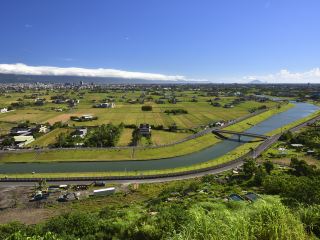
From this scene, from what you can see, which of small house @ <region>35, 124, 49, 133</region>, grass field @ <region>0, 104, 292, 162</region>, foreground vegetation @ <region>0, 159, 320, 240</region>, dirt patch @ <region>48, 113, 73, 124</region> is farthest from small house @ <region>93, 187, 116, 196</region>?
dirt patch @ <region>48, 113, 73, 124</region>

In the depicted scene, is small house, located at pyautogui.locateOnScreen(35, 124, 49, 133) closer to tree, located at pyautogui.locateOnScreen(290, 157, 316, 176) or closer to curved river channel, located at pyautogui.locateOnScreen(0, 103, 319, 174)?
curved river channel, located at pyautogui.locateOnScreen(0, 103, 319, 174)

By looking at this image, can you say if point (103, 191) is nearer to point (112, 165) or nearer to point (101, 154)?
point (112, 165)

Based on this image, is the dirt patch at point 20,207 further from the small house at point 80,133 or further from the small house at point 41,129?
the small house at point 41,129

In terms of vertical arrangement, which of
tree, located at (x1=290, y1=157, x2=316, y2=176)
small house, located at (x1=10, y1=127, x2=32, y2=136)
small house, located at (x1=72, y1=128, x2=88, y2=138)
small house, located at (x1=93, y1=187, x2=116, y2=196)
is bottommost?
small house, located at (x1=10, y1=127, x2=32, y2=136)

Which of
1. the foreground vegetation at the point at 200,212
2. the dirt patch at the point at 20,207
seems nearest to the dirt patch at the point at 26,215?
the dirt patch at the point at 20,207

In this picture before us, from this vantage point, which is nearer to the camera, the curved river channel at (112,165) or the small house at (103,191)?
the small house at (103,191)

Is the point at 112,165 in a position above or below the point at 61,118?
above

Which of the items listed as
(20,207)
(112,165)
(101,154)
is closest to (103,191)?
(20,207)

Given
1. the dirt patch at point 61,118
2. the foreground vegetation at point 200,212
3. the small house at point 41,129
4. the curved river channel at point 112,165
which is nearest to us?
the foreground vegetation at point 200,212

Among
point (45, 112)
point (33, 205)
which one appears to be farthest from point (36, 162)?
point (45, 112)

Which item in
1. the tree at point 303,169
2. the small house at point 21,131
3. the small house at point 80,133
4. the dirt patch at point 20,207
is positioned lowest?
the dirt patch at point 20,207

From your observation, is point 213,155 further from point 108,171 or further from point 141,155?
point 108,171
